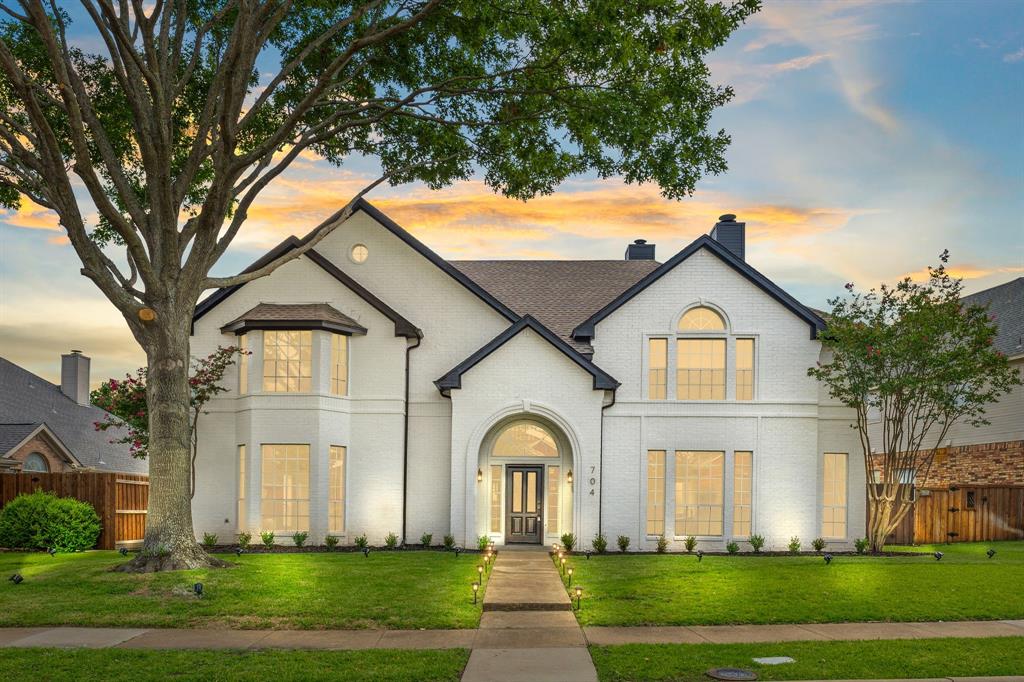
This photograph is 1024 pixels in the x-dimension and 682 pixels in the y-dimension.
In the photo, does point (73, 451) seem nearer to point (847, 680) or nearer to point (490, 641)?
point (490, 641)

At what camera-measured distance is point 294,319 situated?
20328 mm

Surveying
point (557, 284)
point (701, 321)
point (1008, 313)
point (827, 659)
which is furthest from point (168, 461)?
point (1008, 313)

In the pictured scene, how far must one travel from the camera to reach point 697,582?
14.5 m

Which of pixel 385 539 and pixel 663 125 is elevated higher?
pixel 663 125

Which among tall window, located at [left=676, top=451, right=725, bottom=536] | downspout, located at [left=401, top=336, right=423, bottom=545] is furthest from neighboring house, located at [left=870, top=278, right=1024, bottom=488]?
downspout, located at [left=401, top=336, right=423, bottom=545]

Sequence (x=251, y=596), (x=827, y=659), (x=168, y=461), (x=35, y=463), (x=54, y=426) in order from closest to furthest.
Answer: (x=827, y=659) < (x=251, y=596) < (x=168, y=461) < (x=35, y=463) < (x=54, y=426)

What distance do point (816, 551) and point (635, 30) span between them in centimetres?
1325

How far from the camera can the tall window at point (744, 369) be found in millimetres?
21344

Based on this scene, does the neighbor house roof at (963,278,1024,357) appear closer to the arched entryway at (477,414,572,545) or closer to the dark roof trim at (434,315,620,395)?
the dark roof trim at (434,315,620,395)

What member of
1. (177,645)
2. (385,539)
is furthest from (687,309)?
(177,645)

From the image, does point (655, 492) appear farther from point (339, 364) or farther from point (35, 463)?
point (35, 463)

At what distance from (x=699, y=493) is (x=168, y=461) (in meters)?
12.5

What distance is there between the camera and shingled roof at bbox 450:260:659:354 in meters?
23.6

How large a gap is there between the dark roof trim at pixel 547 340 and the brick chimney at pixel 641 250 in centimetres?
925
